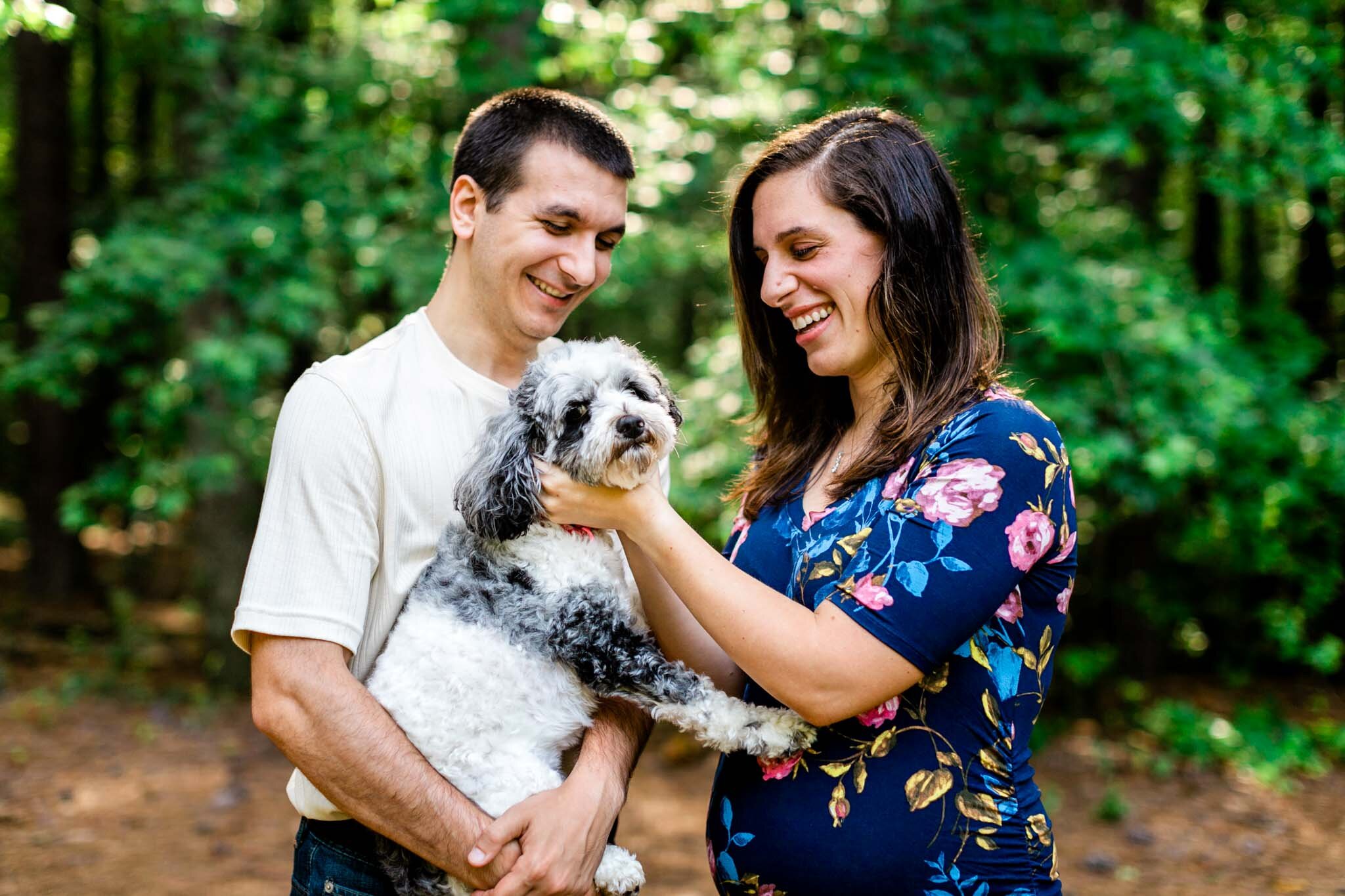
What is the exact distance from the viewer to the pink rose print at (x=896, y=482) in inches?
81.1

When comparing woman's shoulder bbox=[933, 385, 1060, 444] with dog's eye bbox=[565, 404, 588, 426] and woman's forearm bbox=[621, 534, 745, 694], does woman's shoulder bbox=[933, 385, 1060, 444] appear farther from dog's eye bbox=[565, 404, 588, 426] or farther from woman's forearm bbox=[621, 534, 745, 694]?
dog's eye bbox=[565, 404, 588, 426]

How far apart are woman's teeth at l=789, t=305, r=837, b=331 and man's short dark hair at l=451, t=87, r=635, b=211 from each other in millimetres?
616

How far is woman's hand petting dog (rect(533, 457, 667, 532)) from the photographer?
2199 mm

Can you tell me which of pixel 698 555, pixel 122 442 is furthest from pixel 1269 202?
pixel 122 442

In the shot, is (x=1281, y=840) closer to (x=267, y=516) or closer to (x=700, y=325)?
(x=267, y=516)

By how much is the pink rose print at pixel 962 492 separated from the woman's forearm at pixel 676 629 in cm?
76

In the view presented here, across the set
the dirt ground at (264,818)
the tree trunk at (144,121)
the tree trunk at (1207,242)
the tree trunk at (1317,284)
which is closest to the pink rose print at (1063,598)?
the dirt ground at (264,818)

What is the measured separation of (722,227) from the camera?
632 cm

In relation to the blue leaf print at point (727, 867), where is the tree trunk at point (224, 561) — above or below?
below

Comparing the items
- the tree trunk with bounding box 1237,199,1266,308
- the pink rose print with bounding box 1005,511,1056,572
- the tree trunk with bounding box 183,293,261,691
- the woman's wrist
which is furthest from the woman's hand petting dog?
the tree trunk with bounding box 1237,199,1266,308

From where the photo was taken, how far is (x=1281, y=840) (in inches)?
227

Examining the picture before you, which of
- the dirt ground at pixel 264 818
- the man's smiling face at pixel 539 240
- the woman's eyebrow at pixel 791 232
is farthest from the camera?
the dirt ground at pixel 264 818

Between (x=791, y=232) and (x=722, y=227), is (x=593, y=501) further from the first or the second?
(x=722, y=227)

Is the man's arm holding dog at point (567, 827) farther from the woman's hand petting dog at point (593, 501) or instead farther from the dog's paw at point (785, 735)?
the woman's hand petting dog at point (593, 501)
